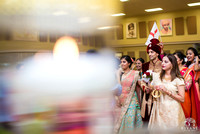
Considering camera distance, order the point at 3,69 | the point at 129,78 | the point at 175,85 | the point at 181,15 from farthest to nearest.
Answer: the point at 181,15, the point at 129,78, the point at 175,85, the point at 3,69

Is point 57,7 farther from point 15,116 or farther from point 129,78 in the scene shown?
point 129,78

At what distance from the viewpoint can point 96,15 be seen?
367 millimetres

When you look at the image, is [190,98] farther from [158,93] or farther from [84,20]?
[84,20]

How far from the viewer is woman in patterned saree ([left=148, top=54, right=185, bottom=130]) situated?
2.88 m

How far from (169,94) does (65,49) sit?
8.74ft

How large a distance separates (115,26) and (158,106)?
108 inches

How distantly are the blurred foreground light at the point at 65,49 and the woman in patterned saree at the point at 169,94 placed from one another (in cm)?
259

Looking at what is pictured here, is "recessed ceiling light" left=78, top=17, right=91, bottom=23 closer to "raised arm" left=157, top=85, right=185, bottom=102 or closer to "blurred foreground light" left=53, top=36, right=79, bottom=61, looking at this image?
"blurred foreground light" left=53, top=36, right=79, bottom=61

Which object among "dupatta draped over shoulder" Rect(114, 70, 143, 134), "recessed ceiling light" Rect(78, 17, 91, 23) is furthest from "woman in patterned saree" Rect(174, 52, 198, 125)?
"recessed ceiling light" Rect(78, 17, 91, 23)

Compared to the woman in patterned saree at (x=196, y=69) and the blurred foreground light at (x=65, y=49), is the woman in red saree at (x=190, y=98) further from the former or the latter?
the blurred foreground light at (x=65, y=49)

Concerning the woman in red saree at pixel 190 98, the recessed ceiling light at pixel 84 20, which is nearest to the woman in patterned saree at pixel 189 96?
the woman in red saree at pixel 190 98

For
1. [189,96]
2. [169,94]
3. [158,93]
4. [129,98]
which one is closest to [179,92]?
[169,94]

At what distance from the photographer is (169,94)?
113 inches

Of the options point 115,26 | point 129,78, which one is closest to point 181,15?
point 129,78
